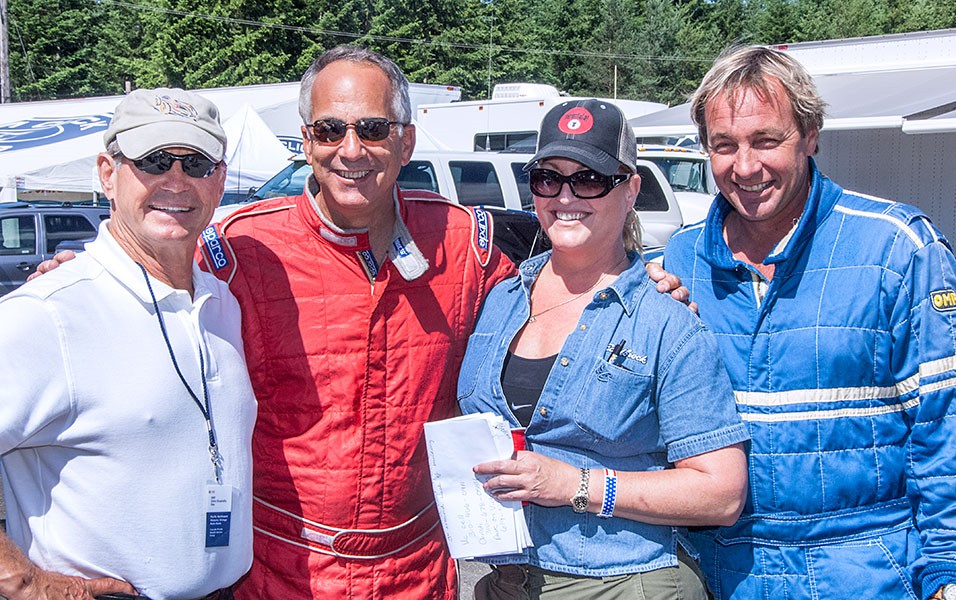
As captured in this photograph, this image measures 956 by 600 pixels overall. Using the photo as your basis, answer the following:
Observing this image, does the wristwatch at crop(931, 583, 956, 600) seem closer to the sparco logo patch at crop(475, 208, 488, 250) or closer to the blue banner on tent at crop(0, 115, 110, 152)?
the sparco logo patch at crop(475, 208, 488, 250)

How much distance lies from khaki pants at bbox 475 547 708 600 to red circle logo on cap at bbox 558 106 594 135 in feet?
3.64

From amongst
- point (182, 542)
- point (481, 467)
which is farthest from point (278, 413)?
point (481, 467)

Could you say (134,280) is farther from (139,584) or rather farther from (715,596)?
(715,596)

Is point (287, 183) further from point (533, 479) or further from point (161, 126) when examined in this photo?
point (533, 479)

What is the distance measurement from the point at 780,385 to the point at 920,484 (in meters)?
0.40

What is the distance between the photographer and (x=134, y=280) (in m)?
2.00

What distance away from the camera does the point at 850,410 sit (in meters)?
2.18

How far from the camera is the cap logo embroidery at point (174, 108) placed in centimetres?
211

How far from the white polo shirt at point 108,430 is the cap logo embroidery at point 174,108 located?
325 mm

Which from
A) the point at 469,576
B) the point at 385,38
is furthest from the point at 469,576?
the point at 385,38

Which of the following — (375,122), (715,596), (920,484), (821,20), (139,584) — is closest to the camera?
(139,584)

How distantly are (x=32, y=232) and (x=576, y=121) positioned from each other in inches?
480

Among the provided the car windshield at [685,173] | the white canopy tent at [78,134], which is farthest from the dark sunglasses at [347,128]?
the car windshield at [685,173]

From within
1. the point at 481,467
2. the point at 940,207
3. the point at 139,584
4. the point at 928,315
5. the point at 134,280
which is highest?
the point at 134,280
